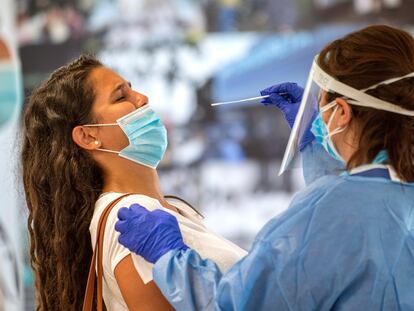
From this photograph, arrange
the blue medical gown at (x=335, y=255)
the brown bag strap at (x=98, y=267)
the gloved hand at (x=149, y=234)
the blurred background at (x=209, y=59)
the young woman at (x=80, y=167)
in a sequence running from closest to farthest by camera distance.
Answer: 1. the blue medical gown at (x=335, y=255)
2. the gloved hand at (x=149, y=234)
3. the brown bag strap at (x=98, y=267)
4. the young woman at (x=80, y=167)
5. the blurred background at (x=209, y=59)

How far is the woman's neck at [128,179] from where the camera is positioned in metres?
1.97

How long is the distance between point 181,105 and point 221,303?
2.63 meters

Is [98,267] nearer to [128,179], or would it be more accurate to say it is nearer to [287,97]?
[128,179]

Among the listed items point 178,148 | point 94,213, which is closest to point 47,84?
point 94,213

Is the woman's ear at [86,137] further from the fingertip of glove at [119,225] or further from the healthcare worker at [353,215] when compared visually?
the healthcare worker at [353,215]

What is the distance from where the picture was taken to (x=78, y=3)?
13.5ft

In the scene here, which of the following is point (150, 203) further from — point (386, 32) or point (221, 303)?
point (386, 32)

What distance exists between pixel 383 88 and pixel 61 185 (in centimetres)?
87

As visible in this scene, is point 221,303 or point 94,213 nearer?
point 221,303

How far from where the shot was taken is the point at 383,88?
4.96 feet

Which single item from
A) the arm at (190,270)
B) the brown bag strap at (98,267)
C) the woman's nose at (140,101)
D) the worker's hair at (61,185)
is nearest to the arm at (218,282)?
the arm at (190,270)

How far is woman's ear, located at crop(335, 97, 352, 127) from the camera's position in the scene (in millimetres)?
1538

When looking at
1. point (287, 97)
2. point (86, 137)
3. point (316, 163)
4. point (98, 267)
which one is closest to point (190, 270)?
point (98, 267)

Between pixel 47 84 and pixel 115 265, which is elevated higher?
pixel 47 84
